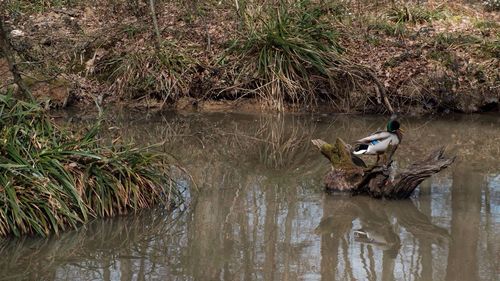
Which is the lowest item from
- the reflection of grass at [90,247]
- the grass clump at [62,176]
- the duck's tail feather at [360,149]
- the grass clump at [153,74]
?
the reflection of grass at [90,247]

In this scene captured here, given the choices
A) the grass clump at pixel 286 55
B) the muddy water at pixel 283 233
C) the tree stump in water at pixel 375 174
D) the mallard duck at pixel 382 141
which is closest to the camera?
the muddy water at pixel 283 233

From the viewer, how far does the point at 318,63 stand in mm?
13289

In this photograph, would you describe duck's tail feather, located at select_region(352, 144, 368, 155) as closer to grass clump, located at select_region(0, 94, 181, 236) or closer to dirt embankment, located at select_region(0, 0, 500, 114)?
grass clump, located at select_region(0, 94, 181, 236)

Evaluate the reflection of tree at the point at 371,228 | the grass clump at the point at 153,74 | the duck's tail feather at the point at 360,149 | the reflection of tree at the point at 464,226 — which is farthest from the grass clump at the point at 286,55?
the reflection of tree at the point at 371,228

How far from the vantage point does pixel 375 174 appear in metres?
7.77

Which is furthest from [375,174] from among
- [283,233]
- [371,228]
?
[283,233]

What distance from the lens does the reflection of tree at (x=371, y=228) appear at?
20.0ft

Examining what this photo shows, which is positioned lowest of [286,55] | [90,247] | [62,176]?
[90,247]

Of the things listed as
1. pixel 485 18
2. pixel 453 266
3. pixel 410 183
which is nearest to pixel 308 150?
pixel 410 183

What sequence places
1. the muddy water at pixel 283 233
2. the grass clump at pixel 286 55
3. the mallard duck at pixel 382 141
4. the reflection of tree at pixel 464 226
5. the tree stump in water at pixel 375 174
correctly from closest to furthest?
the muddy water at pixel 283 233 → the reflection of tree at pixel 464 226 → the tree stump in water at pixel 375 174 → the mallard duck at pixel 382 141 → the grass clump at pixel 286 55

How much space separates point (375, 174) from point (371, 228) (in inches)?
36.3

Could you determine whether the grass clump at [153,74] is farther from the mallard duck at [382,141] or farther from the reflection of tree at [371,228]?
the reflection of tree at [371,228]

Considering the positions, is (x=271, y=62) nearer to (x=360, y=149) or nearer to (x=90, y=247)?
(x=360, y=149)

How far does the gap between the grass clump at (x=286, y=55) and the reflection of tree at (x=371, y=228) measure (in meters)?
5.53
